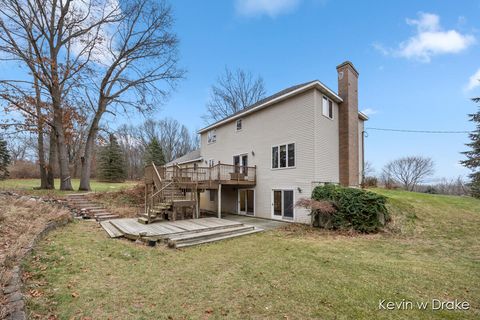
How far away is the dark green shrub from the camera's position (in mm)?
9469

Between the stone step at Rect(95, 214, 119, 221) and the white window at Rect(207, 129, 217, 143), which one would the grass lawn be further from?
the white window at Rect(207, 129, 217, 143)

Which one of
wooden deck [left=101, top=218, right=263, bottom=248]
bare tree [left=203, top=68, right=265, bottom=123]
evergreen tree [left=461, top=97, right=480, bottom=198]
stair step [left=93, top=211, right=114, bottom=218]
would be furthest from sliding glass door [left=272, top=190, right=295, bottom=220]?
bare tree [left=203, top=68, right=265, bottom=123]

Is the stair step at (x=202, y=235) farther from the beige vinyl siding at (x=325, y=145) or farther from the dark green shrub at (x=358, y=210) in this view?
the beige vinyl siding at (x=325, y=145)

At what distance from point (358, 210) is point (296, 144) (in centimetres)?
440

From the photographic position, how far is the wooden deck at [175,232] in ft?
24.6

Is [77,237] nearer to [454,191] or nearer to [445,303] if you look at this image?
[445,303]

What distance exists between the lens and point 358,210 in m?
9.54

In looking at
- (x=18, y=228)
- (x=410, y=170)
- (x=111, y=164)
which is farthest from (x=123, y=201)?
(x=410, y=170)

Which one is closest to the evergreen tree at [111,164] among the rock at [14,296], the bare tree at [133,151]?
the bare tree at [133,151]

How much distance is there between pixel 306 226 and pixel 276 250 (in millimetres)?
4366

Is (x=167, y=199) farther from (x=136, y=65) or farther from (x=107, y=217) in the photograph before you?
(x=136, y=65)

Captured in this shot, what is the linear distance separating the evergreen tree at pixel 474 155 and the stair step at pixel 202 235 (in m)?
19.6

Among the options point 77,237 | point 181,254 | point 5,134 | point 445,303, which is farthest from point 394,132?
point 5,134

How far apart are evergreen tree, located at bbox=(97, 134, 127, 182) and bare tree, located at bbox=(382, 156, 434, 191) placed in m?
44.6
